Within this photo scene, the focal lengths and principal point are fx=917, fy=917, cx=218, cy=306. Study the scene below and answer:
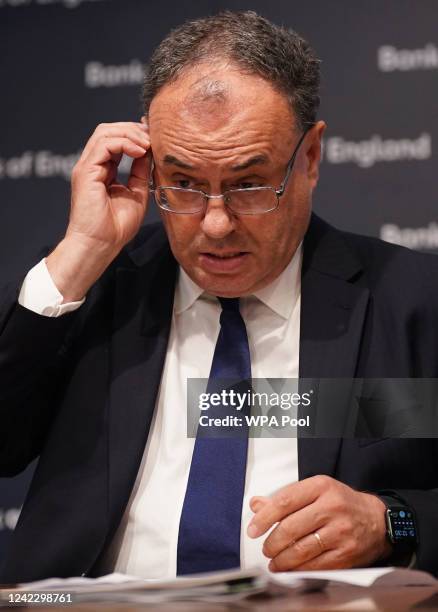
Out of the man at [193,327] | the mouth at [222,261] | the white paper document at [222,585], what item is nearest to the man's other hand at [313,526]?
the man at [193,327]

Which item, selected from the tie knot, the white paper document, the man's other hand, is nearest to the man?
the tie knot

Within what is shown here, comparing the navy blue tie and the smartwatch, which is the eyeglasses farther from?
the smartwatch

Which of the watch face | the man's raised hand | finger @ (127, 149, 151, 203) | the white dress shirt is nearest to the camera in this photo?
the watch face

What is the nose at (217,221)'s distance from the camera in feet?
6.02

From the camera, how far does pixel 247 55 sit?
186 cm

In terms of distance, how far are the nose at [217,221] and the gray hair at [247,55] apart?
26 cm

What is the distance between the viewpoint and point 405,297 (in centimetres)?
199

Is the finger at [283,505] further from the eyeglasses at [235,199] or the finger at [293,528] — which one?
the eyeglasses at [235,199]

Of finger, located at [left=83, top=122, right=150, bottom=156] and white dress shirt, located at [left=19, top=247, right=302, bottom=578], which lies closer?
white dress shirt, located at [left=19, top=247, right=302, bottom=578]

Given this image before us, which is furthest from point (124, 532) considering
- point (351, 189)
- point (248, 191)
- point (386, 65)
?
point (386, 65)

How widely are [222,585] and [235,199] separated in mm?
902

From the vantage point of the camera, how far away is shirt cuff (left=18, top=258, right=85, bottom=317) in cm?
186

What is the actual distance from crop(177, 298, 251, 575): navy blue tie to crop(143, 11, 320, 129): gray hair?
0.53m

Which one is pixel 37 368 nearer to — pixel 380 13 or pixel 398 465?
pixel 398 465
